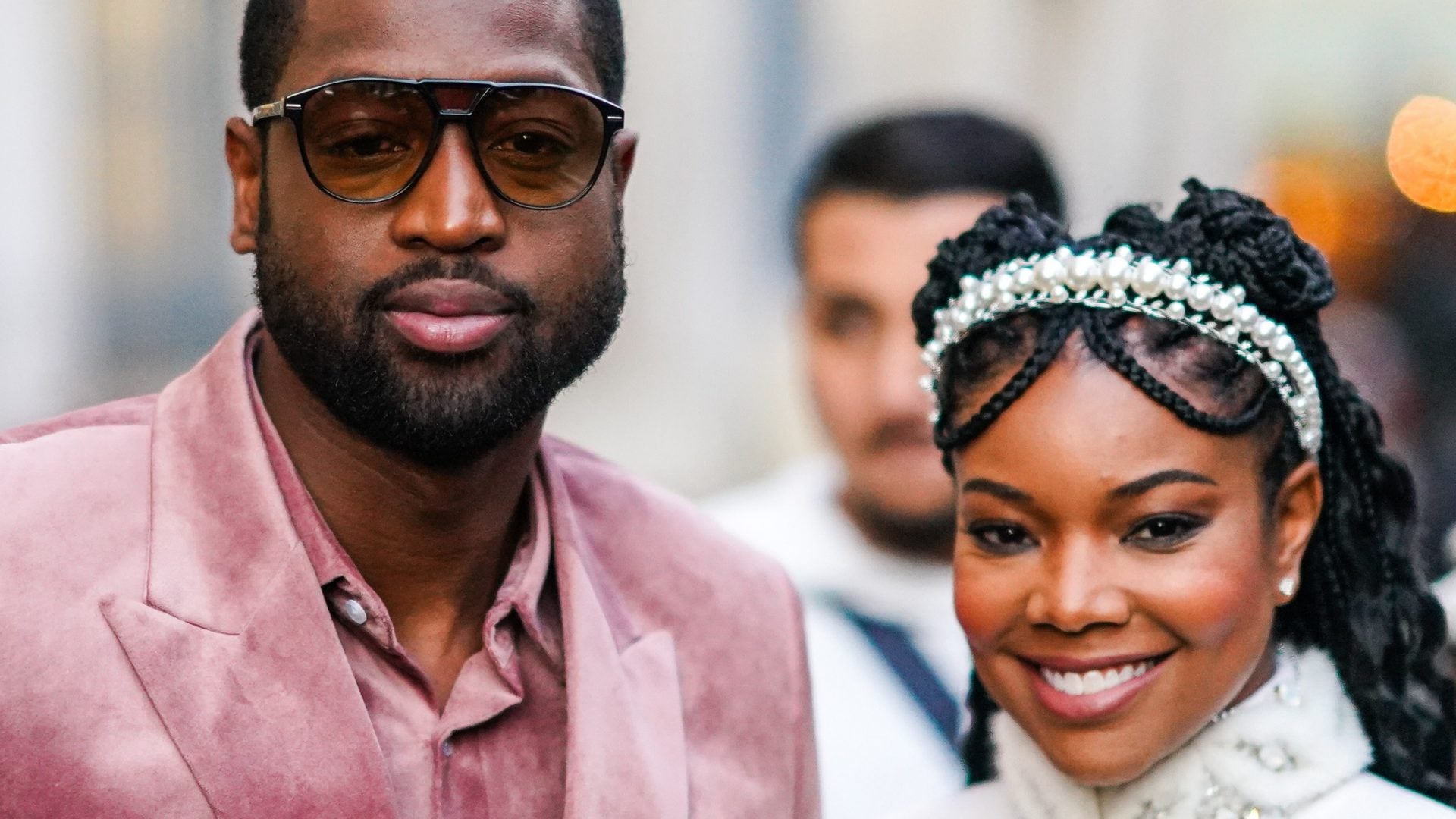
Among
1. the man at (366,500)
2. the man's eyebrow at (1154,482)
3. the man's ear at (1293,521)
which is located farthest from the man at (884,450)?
the man's eyebrow at (1154,482)

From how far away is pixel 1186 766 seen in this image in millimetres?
2828

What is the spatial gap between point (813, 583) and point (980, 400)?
216 centimetres

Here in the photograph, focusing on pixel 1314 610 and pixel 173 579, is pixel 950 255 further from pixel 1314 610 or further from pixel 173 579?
pixel 173 579

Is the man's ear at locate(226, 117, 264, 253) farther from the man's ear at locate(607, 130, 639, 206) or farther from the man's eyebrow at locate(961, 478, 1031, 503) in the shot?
the man's eyebrow at locate(961, 478, 1031, 503)

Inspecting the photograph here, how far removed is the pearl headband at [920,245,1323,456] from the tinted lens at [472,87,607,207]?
2.58 feet

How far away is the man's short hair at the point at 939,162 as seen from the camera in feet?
15.5

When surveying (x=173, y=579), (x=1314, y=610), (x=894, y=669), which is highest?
(x=173, y=579)

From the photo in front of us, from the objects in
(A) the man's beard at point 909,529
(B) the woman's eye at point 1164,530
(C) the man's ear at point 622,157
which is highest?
(C) the man's ear at point 622,157

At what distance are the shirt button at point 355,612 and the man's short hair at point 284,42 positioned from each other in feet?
2.85


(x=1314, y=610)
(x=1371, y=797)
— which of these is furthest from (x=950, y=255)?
(x=1371, y=797)

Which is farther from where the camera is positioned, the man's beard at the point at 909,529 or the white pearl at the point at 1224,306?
the man's beard at the point at 909,529

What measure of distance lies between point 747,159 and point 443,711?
18.5 ft

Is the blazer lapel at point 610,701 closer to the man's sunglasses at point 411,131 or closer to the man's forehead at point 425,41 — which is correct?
the man's sunglasses at point 411,131

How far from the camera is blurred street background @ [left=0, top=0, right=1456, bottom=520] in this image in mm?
6301
